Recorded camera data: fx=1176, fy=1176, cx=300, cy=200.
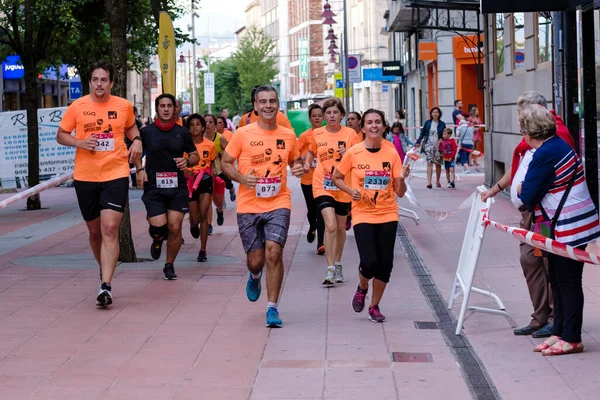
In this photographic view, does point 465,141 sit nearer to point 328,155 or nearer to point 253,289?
point 328,155

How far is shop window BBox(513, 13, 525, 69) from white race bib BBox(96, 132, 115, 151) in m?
12.8

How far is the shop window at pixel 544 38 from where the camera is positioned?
60.2 feet

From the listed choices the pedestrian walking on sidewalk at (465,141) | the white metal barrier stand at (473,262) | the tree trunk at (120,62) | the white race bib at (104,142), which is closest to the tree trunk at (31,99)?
the tree trunk at (120,62)

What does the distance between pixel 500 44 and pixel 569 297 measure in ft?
56.1

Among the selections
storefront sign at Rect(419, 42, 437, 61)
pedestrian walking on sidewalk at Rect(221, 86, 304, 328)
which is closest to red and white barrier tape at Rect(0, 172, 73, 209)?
pedestrian walking on sidewalk at Rect(221, 86, 304, 328)

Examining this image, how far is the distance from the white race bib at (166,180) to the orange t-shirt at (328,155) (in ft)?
4.48

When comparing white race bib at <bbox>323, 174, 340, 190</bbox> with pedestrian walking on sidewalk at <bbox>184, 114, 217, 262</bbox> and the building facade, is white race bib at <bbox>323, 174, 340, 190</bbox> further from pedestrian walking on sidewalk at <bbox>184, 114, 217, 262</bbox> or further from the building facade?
the building facade

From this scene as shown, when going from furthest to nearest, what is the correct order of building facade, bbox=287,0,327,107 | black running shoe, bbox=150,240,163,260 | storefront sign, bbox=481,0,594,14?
1. building facade, bbox=287,0,327,107
2. storefront sign, bbox=481,0,594,14
3. black running shoe, bbox=150,240,163,260

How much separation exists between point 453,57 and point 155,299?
3120cm

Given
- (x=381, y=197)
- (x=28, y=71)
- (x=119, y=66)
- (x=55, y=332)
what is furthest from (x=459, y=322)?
(x=28, y=71)

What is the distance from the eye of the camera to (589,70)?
13.6 meters

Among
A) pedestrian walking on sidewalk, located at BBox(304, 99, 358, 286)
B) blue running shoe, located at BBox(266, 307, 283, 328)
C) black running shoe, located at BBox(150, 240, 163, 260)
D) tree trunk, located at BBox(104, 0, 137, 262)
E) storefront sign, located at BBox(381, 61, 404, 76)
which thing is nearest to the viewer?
blue running shoe, located at BBox(266, 307, 283, 328)

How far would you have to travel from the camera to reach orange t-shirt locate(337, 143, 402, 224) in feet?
29.2

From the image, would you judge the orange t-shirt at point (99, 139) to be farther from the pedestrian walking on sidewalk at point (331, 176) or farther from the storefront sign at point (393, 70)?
the storefront sign at point (393, 70)
